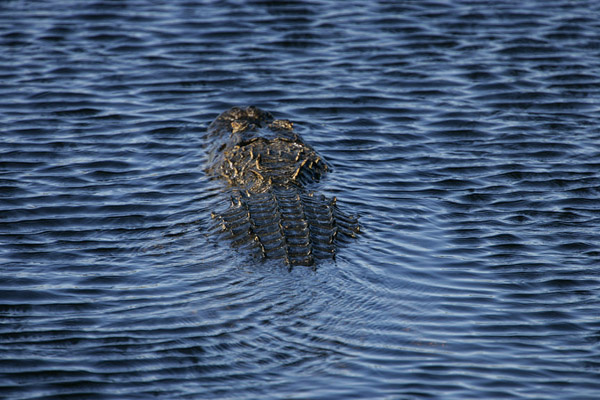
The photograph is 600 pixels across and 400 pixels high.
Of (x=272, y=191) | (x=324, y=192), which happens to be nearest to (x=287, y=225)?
(x=272, y=191)

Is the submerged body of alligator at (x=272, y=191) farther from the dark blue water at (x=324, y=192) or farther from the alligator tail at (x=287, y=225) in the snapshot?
the dark blue water at (x=324, y=192)

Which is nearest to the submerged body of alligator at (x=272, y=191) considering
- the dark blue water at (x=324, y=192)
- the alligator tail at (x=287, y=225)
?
the alligator tail at (x=287, y=225)

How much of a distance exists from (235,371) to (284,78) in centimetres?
686

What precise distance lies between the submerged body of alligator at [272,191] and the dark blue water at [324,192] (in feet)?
0.61

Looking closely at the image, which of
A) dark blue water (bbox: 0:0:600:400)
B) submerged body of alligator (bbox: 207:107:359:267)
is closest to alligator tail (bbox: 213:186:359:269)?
submerged body of alligator (bbox: 207:107:359:267)

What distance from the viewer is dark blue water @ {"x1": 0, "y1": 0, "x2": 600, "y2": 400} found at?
5.23m

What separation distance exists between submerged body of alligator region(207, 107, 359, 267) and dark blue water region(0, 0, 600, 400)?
187mm

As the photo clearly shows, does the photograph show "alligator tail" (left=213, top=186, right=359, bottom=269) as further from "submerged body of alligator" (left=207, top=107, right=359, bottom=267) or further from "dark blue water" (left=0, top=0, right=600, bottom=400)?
"dark blue water" (left=0, top=0, right=600, bottom=400)

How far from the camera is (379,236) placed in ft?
23.3

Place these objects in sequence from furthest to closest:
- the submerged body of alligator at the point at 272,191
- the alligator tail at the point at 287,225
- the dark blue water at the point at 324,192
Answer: the submerged body of alligator at the point at 272,191 → the alligator tail at the point at 287,225 → the dark blue water at the point at 324,192

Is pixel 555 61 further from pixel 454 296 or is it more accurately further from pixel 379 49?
pixel 454 296

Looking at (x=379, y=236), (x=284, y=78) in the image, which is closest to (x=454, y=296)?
(x=379, y=236)

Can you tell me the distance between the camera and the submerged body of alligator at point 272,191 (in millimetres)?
6512

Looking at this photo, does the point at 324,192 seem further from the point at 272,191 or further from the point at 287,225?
the point at 287,225
